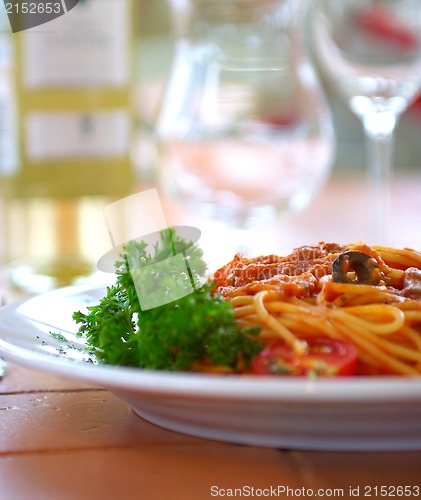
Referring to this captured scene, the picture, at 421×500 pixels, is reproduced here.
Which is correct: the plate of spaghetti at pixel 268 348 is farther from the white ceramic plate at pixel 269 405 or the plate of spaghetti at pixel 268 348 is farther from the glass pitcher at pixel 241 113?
the glass pitcher at pixel 241 113

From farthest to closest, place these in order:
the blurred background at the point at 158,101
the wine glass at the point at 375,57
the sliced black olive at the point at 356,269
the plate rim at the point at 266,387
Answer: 1. the blurred background at the point at 158,101
2. the wine glass at the point at 375,57
3. the sliced black olive at the point at 356,269
4. the plate rim at the point at 266,387

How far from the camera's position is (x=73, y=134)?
1.59m

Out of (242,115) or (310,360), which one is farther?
(242,115)

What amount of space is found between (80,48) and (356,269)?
2.95 feet

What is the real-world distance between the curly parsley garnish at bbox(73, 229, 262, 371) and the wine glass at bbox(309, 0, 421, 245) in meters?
0.76

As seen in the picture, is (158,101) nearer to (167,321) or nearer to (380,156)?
(380,156)

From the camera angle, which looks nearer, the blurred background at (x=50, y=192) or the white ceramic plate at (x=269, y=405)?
the white ceramic plate at (x=269, y=405)

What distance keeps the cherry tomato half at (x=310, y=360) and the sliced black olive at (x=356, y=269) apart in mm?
95

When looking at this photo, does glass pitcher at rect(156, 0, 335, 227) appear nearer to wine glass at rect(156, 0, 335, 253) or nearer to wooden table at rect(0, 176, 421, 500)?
wine glass at rect(156, 0, 335, 253)

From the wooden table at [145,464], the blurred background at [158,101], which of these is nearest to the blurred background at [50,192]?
the wooden table at [145,464]

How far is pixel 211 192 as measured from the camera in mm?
1615

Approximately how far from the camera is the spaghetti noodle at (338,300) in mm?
706

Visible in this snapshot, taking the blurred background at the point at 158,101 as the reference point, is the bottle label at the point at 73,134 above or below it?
above

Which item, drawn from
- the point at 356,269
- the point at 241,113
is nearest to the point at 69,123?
the point at 241,113
